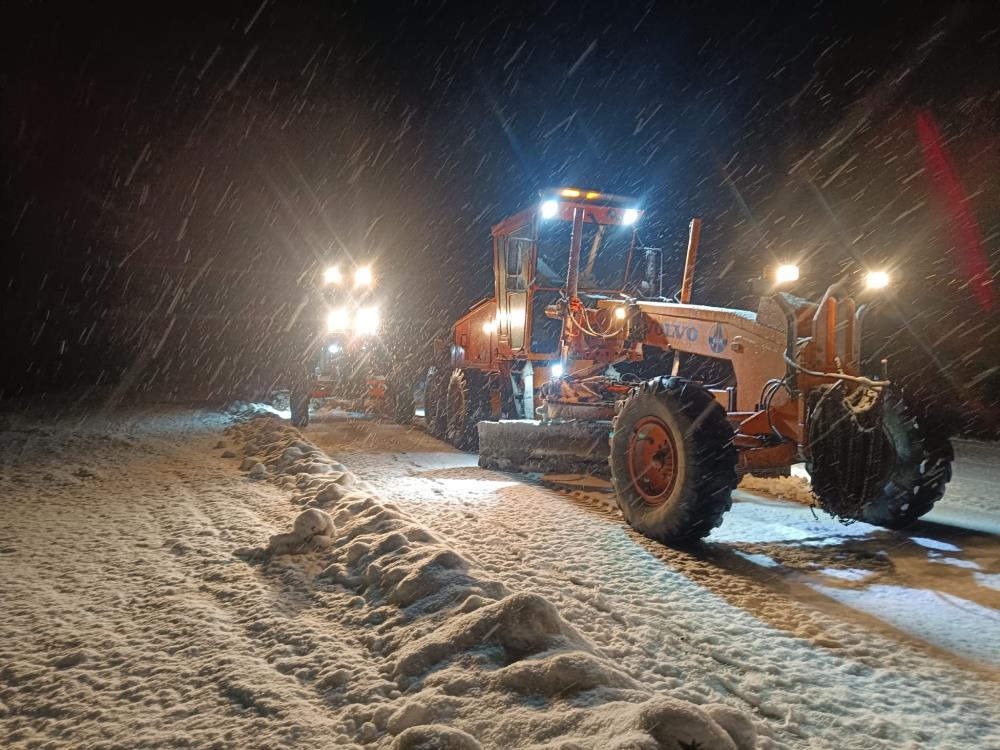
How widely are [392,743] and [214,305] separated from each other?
1986 inches

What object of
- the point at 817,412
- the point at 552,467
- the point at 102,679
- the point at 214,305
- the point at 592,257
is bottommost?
the point at 102,679

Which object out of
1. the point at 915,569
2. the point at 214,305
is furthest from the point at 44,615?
the point at 214,305

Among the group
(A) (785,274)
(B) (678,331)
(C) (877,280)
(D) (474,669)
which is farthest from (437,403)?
(D) (474,669)

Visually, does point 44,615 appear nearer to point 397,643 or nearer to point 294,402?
point 397,643

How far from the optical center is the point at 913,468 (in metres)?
5.78

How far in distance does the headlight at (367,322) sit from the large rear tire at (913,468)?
1142cm

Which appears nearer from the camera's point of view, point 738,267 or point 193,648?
point 193,648

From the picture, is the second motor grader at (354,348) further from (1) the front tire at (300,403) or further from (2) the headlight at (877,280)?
(2) the headlight at (877,280)

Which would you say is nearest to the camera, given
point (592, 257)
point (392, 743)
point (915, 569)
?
point (392, 743)

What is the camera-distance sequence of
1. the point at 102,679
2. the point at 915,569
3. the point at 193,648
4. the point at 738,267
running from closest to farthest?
the point at 102,679 → the point at 193,648 → the point at 915,569 → the point at 738,267

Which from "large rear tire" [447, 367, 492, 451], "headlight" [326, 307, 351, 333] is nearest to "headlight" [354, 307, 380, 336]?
"headlight" [326, 307, 351, 333]

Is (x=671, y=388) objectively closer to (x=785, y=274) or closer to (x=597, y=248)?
(x=785, y=274)

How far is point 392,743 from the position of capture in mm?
2205

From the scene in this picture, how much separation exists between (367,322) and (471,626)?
42.6ft
